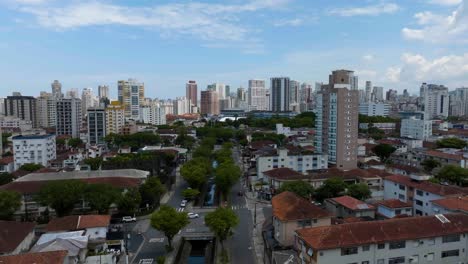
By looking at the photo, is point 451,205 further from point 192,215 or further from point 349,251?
point 192,215

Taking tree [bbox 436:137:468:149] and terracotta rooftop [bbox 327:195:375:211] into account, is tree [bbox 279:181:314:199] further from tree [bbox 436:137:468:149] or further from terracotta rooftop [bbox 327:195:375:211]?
tree [bbox 436:137:468:149]

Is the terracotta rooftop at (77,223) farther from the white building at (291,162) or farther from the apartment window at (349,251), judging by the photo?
the white building at (291,162)

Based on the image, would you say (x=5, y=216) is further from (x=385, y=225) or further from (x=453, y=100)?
(x=453, y=100)

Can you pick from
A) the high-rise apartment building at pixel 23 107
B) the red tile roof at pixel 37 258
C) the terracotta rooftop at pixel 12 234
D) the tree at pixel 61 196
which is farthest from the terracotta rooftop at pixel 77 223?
the high-rise apartment building at pixel 23 107

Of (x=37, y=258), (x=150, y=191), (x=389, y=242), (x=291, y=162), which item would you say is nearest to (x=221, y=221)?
(x=389, y=242)

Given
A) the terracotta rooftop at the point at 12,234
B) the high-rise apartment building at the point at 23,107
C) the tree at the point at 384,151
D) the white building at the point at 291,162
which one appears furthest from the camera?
the high-rise apartment building at the point at 23,107

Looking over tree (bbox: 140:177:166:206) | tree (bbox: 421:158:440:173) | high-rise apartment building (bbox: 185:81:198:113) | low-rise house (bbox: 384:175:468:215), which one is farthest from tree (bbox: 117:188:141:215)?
high-rise apartment building (bbox: 185:81:198:113)
